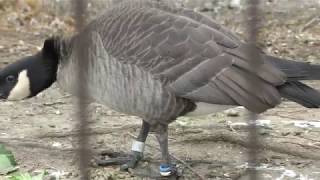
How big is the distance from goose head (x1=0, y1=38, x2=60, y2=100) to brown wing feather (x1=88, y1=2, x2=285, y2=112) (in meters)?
0.33

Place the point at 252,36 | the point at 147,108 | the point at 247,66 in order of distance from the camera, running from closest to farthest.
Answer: the point at 252,36 < the point at 247,66 < the point at 147,108

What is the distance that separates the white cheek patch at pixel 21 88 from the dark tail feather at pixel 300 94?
1088 millimetres

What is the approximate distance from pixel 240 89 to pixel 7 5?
3166mm

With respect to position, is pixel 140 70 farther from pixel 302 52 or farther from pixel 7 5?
pixel 7 5

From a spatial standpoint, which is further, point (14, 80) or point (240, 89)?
point (14, 80)

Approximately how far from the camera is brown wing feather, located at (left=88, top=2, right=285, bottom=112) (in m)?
2.80

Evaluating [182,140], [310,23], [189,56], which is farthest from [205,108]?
[310,23]

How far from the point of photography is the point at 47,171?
10.3 feet

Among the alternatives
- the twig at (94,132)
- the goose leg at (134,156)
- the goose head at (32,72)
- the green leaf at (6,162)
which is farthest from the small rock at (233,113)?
the green leaf at (6,162)

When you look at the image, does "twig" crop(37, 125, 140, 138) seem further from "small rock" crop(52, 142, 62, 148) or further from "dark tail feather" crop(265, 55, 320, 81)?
"dark tail feather" crop(265, 55, 320, 81)

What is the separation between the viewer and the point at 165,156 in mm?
3115

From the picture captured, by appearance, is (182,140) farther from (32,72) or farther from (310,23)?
(310,23)

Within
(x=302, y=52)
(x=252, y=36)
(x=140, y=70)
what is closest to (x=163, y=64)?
(x=140, y=70)

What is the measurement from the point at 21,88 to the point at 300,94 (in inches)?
46.7
